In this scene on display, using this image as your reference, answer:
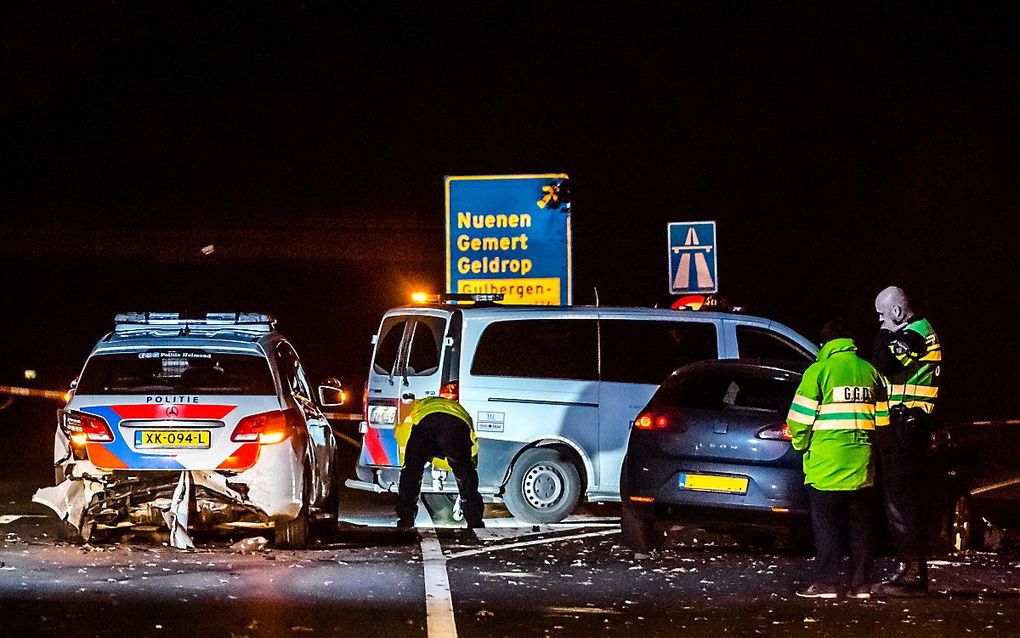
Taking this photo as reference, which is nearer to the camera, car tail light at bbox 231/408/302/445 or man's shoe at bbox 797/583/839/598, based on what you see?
man's shoe at bbox 797/583/839/598

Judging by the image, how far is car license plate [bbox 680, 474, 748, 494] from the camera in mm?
12102

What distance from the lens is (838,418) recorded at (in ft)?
34.6

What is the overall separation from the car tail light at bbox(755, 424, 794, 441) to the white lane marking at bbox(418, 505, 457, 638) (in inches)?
91.6

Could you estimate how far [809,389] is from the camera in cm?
1062

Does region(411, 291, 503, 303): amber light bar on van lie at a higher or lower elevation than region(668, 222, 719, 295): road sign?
lower

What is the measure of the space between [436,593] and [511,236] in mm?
12643

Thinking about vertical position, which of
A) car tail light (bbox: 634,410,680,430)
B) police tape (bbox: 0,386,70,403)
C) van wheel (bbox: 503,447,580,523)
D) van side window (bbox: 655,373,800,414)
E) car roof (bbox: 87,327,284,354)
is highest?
police tape (bbox: 0,386,70,403)

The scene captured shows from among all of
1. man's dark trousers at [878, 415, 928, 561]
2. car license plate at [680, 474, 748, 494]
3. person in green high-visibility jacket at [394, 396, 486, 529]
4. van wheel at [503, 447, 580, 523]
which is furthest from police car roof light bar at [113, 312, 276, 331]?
man's dark trousers at [878, 415, 928, 561]

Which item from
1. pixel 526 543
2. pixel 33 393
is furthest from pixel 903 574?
pixel 33 393

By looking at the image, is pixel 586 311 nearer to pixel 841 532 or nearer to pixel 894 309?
pixel 894 309

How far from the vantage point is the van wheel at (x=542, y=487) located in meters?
15.4

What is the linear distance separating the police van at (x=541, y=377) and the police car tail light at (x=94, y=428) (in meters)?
3.74

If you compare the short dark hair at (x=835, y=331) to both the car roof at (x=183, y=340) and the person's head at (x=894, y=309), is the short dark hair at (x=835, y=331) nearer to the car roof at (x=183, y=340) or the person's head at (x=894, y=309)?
the person's head at (x=894, y=309)

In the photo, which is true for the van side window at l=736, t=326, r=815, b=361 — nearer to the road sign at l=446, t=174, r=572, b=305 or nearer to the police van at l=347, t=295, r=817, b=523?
the police van at l=347, t=295, r=817, b=523
